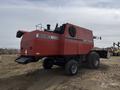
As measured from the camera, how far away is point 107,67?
17.7 meters

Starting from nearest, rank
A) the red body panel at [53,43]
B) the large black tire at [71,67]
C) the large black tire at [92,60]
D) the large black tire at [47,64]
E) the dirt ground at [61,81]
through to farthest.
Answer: the dirt ground at [61,81] → the red body panel at [53,43] → the large black tire at [71,67] → the large black tire at [47,64] → the large black tire at [92,60]

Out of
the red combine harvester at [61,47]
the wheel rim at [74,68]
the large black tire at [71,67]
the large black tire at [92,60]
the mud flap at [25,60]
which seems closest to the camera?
the red combine harvester at [61,47]

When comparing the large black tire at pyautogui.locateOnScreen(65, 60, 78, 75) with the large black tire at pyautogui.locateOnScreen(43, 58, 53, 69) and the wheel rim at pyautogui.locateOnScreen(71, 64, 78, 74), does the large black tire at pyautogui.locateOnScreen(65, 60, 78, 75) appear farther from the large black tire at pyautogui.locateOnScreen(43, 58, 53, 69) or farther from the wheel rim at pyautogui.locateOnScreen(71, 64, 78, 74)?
the large black tire at pyautogui.locateOnScreen(43, 58, 53, 69)

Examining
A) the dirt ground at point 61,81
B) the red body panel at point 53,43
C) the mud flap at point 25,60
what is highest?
the red body panel at point 53,43

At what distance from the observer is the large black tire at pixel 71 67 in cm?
1469

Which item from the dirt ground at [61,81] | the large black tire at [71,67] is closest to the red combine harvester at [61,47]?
the large black tire at [71,67]

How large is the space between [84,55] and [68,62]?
2.27 meters

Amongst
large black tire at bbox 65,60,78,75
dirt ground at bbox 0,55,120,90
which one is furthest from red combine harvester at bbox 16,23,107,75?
dirt ground at bbox 0,55,120,90

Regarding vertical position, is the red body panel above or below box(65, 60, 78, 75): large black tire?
above

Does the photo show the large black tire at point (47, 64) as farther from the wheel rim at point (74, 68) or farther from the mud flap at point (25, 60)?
the mud flap at point (25, 60)

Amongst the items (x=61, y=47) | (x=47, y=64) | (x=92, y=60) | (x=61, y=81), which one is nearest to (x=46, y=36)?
(x=61, y=47)

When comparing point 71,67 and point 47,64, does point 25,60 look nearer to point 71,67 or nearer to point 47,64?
point 71,67

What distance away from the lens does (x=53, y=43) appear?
46.3 feet

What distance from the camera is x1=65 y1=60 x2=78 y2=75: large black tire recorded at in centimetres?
1469
